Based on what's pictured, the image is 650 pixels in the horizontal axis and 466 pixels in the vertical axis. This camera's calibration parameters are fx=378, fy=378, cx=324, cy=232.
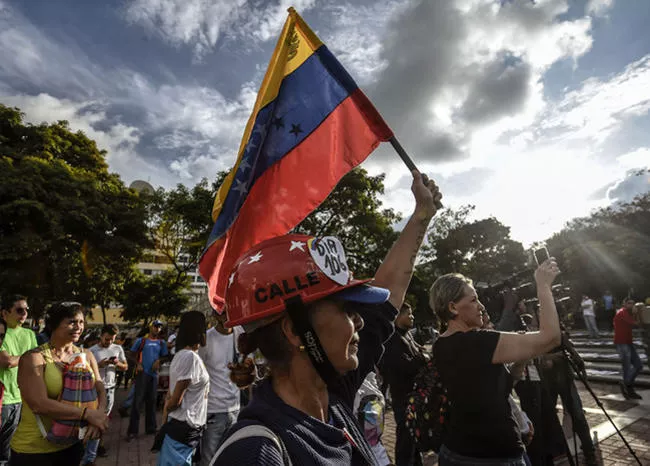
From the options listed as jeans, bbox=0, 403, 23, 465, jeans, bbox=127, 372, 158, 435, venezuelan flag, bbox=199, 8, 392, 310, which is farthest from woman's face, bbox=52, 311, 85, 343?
jeans, bbox=127, 372, 158, 435

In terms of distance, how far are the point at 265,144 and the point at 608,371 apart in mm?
12265

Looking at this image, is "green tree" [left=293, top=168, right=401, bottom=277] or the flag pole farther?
"green tree" [left=293, top=168, right=401, bottom=277]

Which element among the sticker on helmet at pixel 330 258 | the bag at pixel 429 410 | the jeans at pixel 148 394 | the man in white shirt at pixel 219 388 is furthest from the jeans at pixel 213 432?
the jeans at pixel 148 394

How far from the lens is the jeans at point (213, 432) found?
13.5ft

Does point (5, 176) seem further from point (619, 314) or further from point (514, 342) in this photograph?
point (619, 314)

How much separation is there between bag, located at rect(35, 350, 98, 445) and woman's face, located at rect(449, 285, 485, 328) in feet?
10.1

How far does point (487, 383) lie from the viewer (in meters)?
2.40

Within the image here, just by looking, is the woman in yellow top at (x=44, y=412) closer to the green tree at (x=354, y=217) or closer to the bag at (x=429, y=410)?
the bag at (x=429, y=410)

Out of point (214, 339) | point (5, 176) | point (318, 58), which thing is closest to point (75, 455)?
point (214, 339)

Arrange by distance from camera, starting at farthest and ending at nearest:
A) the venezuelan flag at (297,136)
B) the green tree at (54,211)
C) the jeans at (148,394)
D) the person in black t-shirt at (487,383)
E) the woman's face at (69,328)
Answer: the green tree at (54,211) < the jeans at (148,394) < the woman's face at (69,328) < the venezuelan flag at (297,136) < the person in black t-shirt at (487,383)

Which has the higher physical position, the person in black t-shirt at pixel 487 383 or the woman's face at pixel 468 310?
the woman's face at pixel 468 310

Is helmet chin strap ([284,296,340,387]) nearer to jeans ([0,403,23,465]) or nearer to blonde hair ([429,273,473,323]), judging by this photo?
blonde hair ([429,273,473,323])

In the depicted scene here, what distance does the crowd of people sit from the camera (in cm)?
132

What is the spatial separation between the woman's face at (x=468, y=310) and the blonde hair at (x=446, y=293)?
0.03 metres
